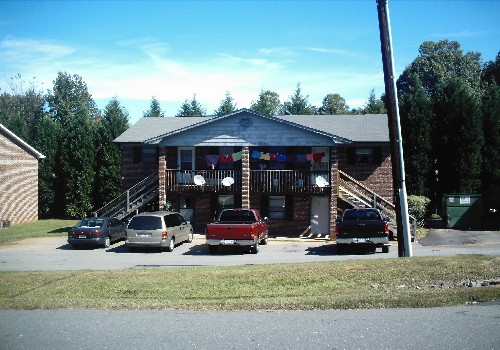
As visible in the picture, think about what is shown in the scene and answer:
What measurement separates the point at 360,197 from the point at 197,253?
11.0 meters

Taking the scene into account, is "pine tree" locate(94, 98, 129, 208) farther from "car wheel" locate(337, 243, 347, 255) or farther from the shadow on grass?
"car wheel" locate(337, 243, 347, 255)

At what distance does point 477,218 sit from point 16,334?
26.7m

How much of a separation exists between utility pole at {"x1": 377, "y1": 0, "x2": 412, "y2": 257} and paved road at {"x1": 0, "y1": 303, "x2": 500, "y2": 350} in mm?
6122

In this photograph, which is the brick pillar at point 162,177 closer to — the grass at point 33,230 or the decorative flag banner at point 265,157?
the decorative flag banner at point 265,157

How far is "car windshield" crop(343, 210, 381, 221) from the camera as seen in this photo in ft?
69.1

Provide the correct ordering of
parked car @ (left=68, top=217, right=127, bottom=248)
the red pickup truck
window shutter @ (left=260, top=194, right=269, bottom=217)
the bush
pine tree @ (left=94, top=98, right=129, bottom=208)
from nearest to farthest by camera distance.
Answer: the red pickup truck → parked car @ (left=68, top=217, right=127, bottom=248) → window shutter @ (left=260, top=194, right=269, bottom=217) → the bush → pine tree @ (left=94, top=98, right=129, bottom=208)

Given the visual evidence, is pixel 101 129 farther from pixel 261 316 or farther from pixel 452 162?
pixel 261 316

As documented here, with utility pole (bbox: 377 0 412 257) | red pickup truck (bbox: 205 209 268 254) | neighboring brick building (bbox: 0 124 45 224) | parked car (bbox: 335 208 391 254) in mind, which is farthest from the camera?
neighboring brick building (bbox: 0 124 45 224)

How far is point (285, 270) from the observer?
13.5 m

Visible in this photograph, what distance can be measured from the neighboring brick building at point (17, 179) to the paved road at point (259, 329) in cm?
2775

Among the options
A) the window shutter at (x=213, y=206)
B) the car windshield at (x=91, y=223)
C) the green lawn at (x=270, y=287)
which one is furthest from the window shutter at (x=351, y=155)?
the green lawn at (x=270, y=287)

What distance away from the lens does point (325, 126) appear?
3281 centimetres

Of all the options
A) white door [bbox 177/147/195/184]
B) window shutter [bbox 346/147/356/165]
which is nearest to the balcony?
white door [bbox 177/147/195/184]

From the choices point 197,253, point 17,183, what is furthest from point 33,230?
point 197,253
